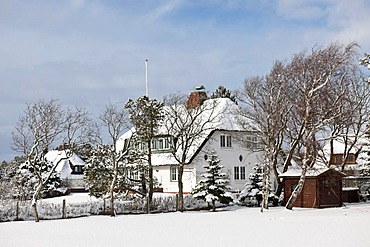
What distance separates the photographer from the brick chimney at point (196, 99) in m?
36.4

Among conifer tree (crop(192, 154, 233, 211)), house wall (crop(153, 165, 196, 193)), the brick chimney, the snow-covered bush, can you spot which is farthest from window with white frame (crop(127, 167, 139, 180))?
house wall (crop(153, 165, 196, 193))

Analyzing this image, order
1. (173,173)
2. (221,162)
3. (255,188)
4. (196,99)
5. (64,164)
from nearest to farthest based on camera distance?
(255,188) → (196,99) → (173,173) → (221,162) → (64,164)

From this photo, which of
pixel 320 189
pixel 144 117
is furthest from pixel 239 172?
pixel 144 117

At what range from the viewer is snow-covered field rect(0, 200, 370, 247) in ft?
54.1

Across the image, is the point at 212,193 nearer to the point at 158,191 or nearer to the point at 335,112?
the point at 335,112

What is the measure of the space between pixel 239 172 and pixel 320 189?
12664 mm

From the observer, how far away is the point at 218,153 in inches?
1702

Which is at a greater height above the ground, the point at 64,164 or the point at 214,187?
the point at 64,164

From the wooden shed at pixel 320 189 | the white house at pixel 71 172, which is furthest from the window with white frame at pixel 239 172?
the white house at pixel 71 172

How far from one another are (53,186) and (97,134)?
16.2 metres

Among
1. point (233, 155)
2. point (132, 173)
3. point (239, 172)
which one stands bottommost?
point (132, 173)

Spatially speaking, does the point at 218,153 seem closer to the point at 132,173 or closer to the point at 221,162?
the point at 221,162

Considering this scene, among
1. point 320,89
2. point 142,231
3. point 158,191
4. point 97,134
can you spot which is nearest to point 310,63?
point 320,89

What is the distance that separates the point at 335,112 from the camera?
29.6m
